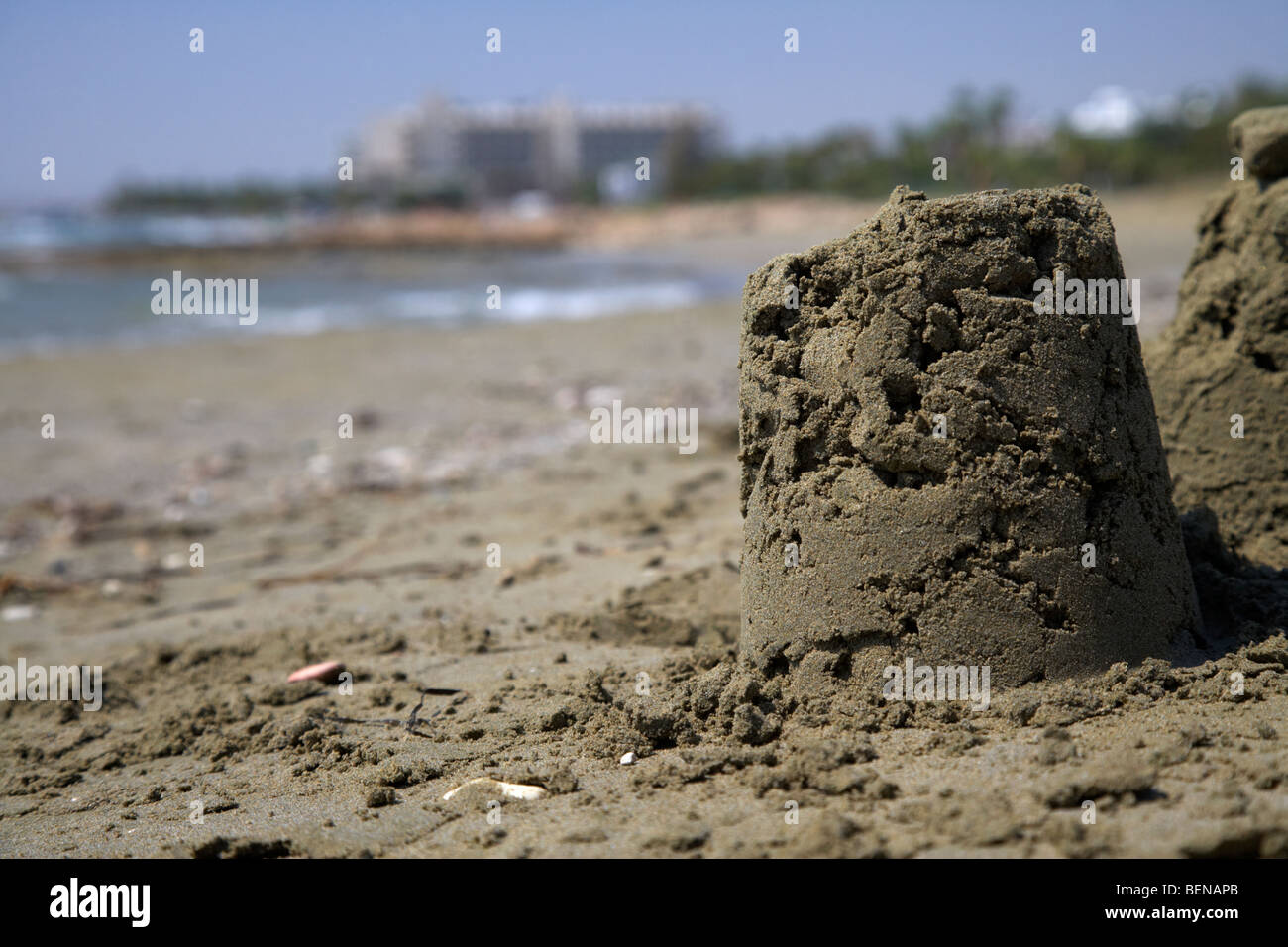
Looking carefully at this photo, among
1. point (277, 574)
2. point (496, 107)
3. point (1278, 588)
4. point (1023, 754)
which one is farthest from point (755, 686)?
point (496, 107)

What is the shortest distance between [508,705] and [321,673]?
96cm

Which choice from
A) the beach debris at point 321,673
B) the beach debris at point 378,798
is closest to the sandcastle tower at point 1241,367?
the beach debris at point 378,798

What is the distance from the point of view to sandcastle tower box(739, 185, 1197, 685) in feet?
8.95

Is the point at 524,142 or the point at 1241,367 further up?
the point at 524,142

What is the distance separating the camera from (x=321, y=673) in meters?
Result: 3.90

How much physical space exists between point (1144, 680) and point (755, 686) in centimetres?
97

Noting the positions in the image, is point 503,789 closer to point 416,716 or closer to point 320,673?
point 416,716

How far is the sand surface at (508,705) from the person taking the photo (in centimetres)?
231

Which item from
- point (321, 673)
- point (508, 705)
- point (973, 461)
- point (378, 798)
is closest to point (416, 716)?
point (508, 705)

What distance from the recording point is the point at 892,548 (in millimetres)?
2764

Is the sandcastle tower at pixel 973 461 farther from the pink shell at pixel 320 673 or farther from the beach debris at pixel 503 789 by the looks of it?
the pink shell at pixel 320 673

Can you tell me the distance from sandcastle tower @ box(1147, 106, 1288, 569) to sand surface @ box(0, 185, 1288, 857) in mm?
823

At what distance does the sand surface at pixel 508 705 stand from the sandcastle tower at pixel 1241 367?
0.82 meters

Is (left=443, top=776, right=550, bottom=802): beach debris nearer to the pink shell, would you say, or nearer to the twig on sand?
the twig on sand
